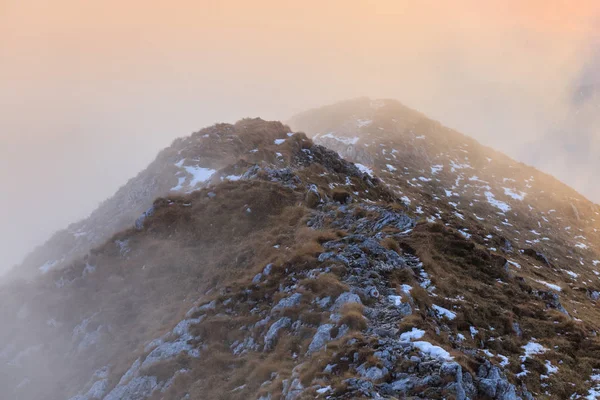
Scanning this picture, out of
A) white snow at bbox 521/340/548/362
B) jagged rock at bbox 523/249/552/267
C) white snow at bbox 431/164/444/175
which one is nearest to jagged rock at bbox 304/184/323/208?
white snow at bbox 521/340/548/362

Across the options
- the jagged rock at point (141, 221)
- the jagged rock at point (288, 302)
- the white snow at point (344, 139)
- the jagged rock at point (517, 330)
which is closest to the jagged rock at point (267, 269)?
the jagged rock at point (288, 302)

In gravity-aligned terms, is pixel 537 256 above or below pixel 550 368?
below

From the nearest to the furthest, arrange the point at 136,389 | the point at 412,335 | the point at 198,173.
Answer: the point at 412,335 < the point at 136,389 < the point at 198,173

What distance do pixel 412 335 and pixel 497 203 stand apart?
57310 millimetres

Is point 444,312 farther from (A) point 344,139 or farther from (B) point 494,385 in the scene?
(A) point 344,139

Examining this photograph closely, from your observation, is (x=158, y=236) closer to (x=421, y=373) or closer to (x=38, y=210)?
(x=421, y=373)

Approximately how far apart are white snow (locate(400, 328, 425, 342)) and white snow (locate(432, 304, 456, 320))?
3762 mm

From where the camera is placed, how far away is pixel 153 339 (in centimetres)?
2459

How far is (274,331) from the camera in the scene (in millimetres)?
21062

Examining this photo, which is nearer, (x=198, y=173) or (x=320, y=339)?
(x=320, y=339)

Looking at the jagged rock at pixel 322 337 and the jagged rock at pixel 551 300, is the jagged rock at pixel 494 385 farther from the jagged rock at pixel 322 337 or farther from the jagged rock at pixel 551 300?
the jagged rock at pixel 551 300

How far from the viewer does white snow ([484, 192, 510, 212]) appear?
66.1 meters

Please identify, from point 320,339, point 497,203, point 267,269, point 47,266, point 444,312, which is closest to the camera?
point 320,339

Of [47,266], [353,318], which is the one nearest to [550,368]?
[353,318]
